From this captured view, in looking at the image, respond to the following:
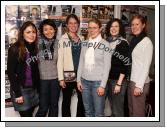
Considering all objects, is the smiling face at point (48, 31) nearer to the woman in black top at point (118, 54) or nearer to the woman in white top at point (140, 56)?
the woman in black top at point (118, 54)

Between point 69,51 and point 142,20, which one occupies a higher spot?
point 142,20

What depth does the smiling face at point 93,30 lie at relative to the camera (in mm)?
2768

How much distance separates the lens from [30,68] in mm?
2764

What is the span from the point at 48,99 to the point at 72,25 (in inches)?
27.6

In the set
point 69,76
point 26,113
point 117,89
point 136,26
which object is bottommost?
point 26,113

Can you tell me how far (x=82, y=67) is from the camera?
278 centimetres

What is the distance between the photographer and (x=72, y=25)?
2.78 m

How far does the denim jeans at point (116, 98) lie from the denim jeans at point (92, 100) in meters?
0.08

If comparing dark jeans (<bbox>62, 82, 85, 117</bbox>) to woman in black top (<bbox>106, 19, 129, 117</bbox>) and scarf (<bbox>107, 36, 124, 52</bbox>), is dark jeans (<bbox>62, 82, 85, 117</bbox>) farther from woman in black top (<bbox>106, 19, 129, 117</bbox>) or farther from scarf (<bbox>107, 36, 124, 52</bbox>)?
scarf (<bbox>107, 36, 124, 52</bbox>)


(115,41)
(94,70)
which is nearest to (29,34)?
(94,70)

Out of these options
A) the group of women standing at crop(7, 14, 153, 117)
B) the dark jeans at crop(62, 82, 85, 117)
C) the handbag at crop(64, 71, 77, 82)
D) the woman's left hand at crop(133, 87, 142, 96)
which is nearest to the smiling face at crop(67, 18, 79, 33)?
the group of women standing at crop(7, 14, 153, 117)

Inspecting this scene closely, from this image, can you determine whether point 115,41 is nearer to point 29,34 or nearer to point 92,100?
point 92,100

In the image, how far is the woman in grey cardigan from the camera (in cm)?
275

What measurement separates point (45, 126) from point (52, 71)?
50 centimetres
